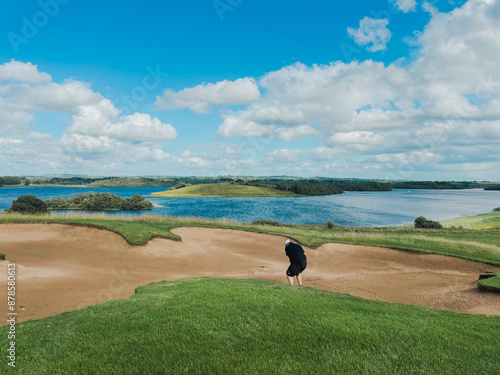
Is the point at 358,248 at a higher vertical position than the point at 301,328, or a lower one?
lower

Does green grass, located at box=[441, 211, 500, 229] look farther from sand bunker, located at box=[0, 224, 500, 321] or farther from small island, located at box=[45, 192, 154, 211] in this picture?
small island, located at box=[45, 192, 154, 211]

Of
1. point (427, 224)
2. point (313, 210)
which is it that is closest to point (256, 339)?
point (427, 224)

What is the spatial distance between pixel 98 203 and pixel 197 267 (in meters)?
69.6

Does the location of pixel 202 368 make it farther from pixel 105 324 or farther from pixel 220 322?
pixel 105 324

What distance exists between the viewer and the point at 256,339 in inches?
207

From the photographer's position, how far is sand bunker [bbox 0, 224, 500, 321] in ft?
36.3

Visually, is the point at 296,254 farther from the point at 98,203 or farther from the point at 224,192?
the point at 224,192

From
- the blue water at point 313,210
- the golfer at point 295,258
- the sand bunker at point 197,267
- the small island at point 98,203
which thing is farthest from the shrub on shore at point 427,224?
the small island at point 98,203

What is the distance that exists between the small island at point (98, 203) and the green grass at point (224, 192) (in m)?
48.3

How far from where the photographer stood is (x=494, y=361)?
4.75 m

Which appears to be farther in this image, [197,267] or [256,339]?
[197,267]

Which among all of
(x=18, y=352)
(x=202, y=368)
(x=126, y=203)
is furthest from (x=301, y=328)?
(x=126, y=203)

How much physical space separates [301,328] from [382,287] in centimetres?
989

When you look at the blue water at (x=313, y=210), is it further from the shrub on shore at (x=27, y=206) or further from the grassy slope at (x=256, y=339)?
the grassy slope at (x=256, y=339)
